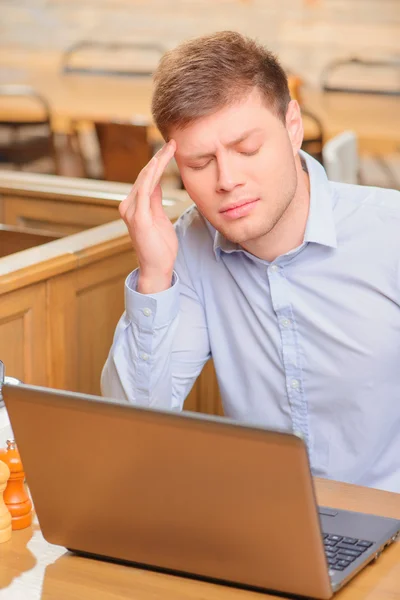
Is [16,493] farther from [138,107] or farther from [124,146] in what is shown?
[138,107]

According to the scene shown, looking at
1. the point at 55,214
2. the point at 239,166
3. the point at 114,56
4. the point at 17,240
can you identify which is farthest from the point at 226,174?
the point at 114,56

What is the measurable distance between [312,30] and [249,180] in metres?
5.71

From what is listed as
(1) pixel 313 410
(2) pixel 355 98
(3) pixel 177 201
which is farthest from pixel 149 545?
(2) pixel 355 98

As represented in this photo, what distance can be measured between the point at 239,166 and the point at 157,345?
331 millimetres

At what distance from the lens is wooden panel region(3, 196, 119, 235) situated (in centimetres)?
293

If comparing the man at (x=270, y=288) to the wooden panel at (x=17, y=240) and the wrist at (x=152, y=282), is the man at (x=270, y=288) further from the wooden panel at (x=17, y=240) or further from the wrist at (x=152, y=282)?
the wooden panel at (x=17, y=240)

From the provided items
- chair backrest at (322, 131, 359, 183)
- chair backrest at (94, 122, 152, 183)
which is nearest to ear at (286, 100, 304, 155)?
chair backrest at (322, 131, 359, 183)

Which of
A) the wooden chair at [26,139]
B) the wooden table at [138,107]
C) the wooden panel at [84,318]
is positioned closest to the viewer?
the wooden panel at [84,318]

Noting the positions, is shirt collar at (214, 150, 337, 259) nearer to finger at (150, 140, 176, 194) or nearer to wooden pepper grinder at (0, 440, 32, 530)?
finger at (150, 140, 176, 194)

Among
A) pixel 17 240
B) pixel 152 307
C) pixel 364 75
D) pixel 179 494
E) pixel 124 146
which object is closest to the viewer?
pixel 179 494

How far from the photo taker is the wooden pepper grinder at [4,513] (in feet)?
4.25

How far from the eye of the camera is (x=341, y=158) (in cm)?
344

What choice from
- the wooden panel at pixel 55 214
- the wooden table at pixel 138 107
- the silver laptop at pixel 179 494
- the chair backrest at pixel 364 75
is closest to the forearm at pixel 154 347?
the silver laptop at pixel 179 494

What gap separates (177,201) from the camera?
9.30 ft
